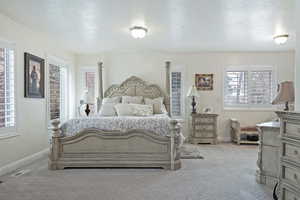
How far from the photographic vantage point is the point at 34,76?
4.66 m

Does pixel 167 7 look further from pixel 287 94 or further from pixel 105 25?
pixel 287 94

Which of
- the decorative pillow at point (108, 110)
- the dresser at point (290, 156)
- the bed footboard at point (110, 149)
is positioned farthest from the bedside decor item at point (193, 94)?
the dresser at point (290, 156)

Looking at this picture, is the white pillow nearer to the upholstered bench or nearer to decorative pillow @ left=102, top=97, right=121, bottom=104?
decorative pillow @ left=102, top=97, right=121, bottom=104

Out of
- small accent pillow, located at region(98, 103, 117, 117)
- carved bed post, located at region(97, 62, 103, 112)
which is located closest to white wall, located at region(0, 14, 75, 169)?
small accent pillow, located at region(98, 103, 117, 117)

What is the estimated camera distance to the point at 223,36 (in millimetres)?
5062

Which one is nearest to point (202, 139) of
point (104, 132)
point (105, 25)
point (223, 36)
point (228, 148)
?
point (228, 148)

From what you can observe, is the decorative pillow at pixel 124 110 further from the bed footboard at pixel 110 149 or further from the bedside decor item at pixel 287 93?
the bedside decor item at pixel 287 93

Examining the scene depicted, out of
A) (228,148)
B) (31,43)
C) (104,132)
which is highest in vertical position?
(31,43)

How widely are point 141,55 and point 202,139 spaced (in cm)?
279

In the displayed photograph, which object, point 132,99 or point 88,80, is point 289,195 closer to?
point 132,99

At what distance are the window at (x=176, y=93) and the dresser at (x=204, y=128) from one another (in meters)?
0.61

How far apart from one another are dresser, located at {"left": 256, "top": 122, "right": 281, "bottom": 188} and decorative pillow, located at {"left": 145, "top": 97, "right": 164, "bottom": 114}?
2919 mm

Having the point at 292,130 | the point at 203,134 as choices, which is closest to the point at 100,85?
the point at 203,134

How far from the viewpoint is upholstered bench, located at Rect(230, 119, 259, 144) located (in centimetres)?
615
